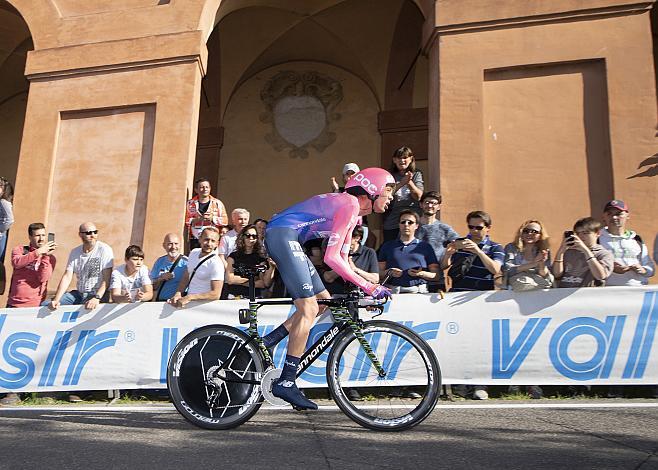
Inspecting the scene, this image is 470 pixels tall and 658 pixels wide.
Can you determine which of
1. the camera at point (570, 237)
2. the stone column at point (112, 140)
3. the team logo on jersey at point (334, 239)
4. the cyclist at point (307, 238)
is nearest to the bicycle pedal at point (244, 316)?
the cyclist at point (307, 238)

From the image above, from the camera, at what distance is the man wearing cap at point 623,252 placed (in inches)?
237

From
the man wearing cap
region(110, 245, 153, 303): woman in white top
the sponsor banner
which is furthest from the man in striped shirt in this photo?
region(110, 245, 153, 303): woman in white top

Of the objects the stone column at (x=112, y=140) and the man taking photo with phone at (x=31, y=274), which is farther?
the stone column at (x=112, y=140)

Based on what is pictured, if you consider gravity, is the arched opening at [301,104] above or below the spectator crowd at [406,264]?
above

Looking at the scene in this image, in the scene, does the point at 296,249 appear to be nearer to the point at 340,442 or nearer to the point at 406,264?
the point at 340,442

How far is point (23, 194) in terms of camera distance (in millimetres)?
9148

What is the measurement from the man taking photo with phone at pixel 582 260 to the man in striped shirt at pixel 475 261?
59 cm

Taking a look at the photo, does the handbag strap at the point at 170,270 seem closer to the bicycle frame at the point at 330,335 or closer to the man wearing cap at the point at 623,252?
the bicycle frame at the point at 330,335

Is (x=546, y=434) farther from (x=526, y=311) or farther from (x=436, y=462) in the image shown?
(x=526, y=311)

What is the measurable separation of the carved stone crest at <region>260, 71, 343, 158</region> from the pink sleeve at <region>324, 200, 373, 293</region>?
37.6 ft

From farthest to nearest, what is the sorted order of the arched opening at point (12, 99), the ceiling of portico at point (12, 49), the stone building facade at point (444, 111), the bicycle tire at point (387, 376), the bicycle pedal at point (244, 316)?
the arched opening at point (12, 99) < the ceiling of portico at point (12, 49) < the stone building facade at point (444, 111) < the bicycle pedal at point (244, 316) < the bicycle tire at point (387, 376)

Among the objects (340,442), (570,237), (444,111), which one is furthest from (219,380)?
(444,111)

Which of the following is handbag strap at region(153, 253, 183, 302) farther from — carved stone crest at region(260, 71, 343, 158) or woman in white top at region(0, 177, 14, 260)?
carved stone crest at region(260, 71, 343, 158)

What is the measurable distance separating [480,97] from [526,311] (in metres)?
3.63
